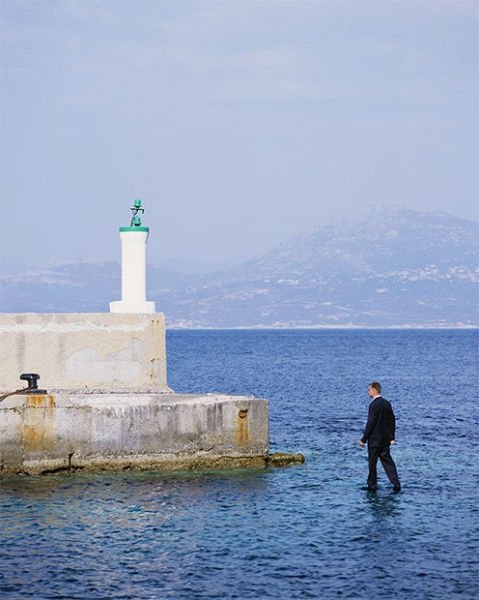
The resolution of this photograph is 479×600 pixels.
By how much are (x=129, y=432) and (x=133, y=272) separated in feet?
13.7

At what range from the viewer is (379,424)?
18359 mm

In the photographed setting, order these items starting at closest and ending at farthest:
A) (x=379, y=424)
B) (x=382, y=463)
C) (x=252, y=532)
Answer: (x=252, y=532) → (x=379, y=424) → (x=382, y=463)

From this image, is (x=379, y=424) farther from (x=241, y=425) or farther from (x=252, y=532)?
(x=252, y=532)

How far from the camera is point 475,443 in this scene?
27797mm

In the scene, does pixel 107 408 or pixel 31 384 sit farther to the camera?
pixel 31 384

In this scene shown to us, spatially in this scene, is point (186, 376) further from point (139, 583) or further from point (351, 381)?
point (139, 583)

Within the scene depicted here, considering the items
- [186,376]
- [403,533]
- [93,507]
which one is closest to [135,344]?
[93,507]

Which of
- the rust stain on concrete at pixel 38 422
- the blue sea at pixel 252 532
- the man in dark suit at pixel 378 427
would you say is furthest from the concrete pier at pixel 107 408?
the man in dark suit at pixel 378 427

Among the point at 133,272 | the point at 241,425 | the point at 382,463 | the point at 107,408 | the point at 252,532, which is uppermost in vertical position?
the point at 133,272

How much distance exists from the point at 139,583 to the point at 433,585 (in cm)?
338

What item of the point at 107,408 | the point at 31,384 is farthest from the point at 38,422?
the point at 107,408

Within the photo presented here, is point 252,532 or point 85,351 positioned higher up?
point 85,351

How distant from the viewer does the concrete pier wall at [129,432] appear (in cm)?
1939

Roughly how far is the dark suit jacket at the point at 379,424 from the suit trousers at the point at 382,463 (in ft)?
0.43
